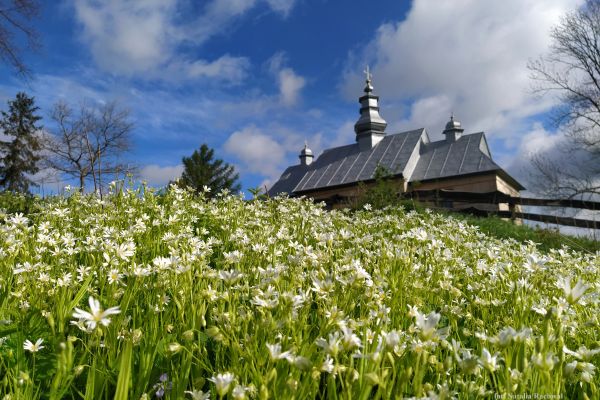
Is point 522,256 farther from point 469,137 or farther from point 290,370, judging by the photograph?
point 469,137

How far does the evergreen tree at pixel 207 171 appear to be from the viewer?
136 ft

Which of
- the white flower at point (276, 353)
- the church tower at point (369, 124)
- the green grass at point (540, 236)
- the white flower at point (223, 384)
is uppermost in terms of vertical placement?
the church tower at point (369, 124)

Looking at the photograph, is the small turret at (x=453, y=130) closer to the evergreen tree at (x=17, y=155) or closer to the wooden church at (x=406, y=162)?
the wooden church at (x=406, y=162)

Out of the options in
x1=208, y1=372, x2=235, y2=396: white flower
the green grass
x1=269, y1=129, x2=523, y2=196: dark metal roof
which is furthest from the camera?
x1=269, y1=129, x2=523, y2=196: dark metal roof

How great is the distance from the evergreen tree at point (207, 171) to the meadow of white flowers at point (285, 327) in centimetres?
3759

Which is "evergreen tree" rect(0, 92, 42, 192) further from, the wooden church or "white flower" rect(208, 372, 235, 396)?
"white flower" rect(208, 372, 235, 396)

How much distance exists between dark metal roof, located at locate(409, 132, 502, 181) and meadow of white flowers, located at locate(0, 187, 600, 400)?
27507mm

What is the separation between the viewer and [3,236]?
377 cm

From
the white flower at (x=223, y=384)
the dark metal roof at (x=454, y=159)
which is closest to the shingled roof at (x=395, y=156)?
the dark metal roof at (x=454, y=159)

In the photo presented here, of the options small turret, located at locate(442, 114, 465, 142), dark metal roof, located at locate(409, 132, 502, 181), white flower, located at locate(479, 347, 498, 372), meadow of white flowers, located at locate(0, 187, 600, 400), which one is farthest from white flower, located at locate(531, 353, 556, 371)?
small turret, located at locate(442, 114, 465, 142)

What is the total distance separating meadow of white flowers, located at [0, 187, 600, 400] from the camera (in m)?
1.59

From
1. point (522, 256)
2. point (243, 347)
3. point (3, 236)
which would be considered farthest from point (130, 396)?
point (522, 256)

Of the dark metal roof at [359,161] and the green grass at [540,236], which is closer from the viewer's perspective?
the green grass at [540,236]

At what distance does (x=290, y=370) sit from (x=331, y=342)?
0.46 metres
